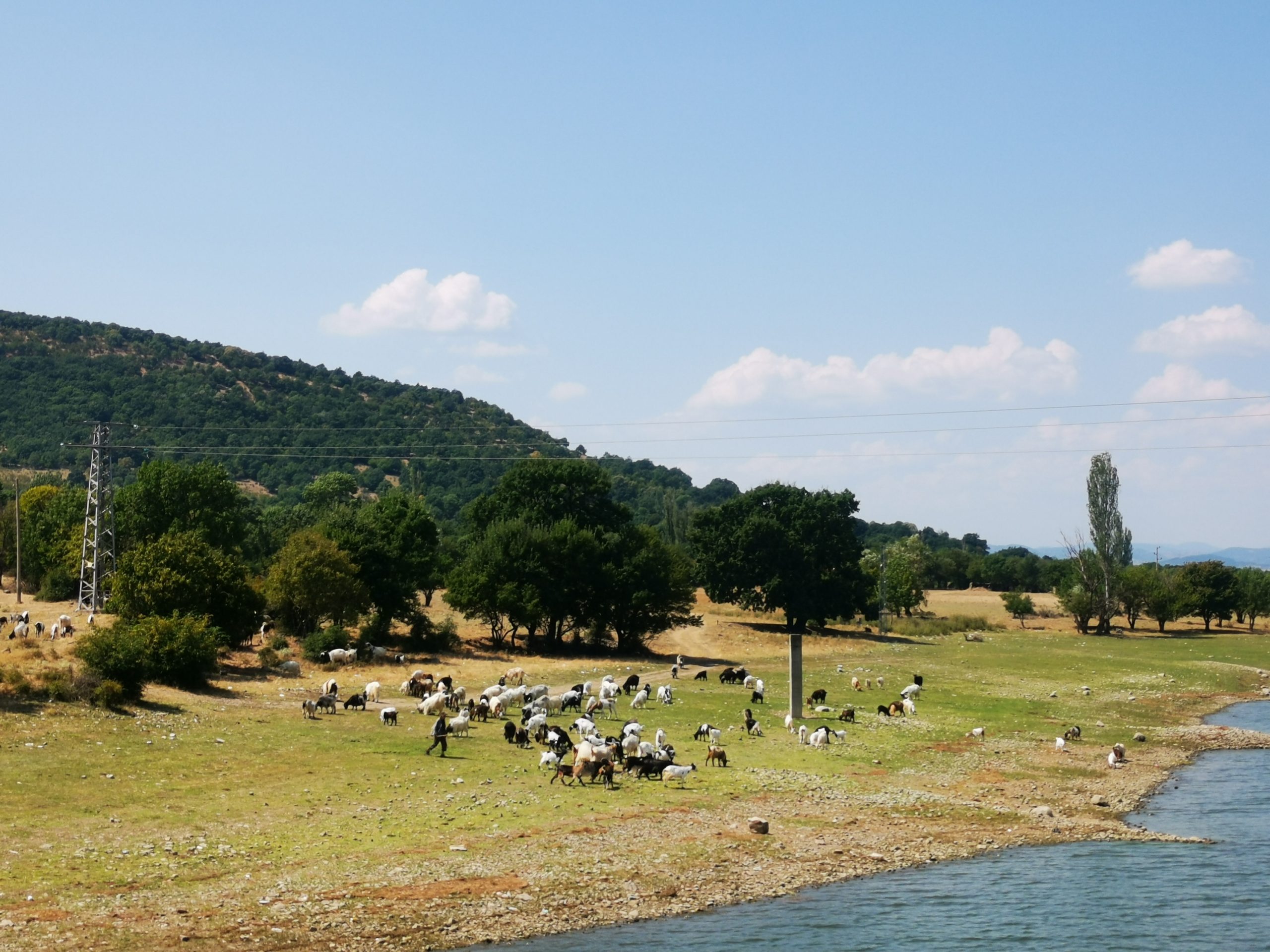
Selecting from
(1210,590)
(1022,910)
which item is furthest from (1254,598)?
(1022,910)

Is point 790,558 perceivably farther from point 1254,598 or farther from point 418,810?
point 1254,598

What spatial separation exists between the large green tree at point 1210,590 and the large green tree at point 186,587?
90991mm

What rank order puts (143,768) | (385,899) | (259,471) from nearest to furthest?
(385,899), (143,768), (259,471)

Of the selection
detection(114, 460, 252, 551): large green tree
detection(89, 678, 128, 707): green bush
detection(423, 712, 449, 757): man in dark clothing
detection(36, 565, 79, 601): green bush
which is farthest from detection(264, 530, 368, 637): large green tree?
detection(423, 712, 449, 757): man in dark clothing

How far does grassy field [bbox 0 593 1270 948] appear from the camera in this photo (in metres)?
20.0

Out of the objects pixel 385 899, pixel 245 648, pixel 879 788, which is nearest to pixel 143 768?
pixel 385 899

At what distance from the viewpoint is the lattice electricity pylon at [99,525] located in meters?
56.7

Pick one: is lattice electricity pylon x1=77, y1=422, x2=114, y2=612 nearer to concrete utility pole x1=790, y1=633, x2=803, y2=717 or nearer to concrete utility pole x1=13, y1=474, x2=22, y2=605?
concrete utility pole x1=13, y1=474, x2=22, y2=605

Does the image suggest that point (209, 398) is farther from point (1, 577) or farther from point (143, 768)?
point (143, 768)

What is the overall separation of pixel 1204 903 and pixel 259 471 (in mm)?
177060

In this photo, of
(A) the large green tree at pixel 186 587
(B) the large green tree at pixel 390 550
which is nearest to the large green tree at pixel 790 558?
(B) the large green tree at pixel 390 550

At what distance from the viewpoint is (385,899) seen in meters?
20.6

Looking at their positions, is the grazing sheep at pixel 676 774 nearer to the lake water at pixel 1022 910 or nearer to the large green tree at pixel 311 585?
the lake water at pixel 1022 910

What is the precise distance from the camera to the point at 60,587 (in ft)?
246
